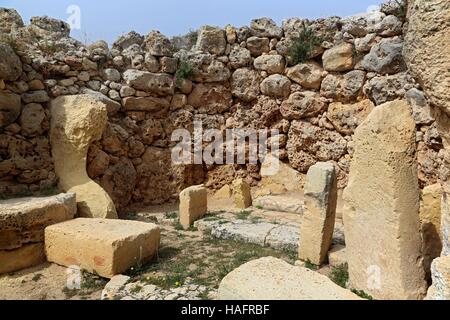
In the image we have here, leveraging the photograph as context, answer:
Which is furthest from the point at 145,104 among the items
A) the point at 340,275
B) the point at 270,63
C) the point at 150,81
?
the point at 340,275

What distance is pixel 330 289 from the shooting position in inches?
98.0

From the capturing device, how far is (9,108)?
5230 millimetres

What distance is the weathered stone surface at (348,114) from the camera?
6.51m

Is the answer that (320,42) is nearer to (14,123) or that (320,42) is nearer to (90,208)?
(90,208)

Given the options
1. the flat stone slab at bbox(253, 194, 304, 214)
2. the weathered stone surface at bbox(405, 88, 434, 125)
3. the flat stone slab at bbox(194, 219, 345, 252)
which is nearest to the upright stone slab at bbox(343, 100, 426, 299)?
the flat stone slab at bbox(194, 219, 345, 252)

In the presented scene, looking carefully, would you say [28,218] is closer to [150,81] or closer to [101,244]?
[101,244]

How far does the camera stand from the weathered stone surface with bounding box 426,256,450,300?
189cm

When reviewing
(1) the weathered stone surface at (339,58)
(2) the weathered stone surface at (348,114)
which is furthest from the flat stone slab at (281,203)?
(1) the weathered stone surface at (339,58)

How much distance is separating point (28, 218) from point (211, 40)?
17.5ft

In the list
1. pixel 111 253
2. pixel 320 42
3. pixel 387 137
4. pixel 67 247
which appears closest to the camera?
pixel 387 137

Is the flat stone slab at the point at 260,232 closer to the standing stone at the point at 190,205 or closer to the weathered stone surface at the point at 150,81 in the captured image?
the standing stone at the point at 190,205

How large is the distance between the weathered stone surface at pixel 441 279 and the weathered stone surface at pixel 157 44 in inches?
253

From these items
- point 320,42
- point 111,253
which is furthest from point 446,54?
point 320,42
